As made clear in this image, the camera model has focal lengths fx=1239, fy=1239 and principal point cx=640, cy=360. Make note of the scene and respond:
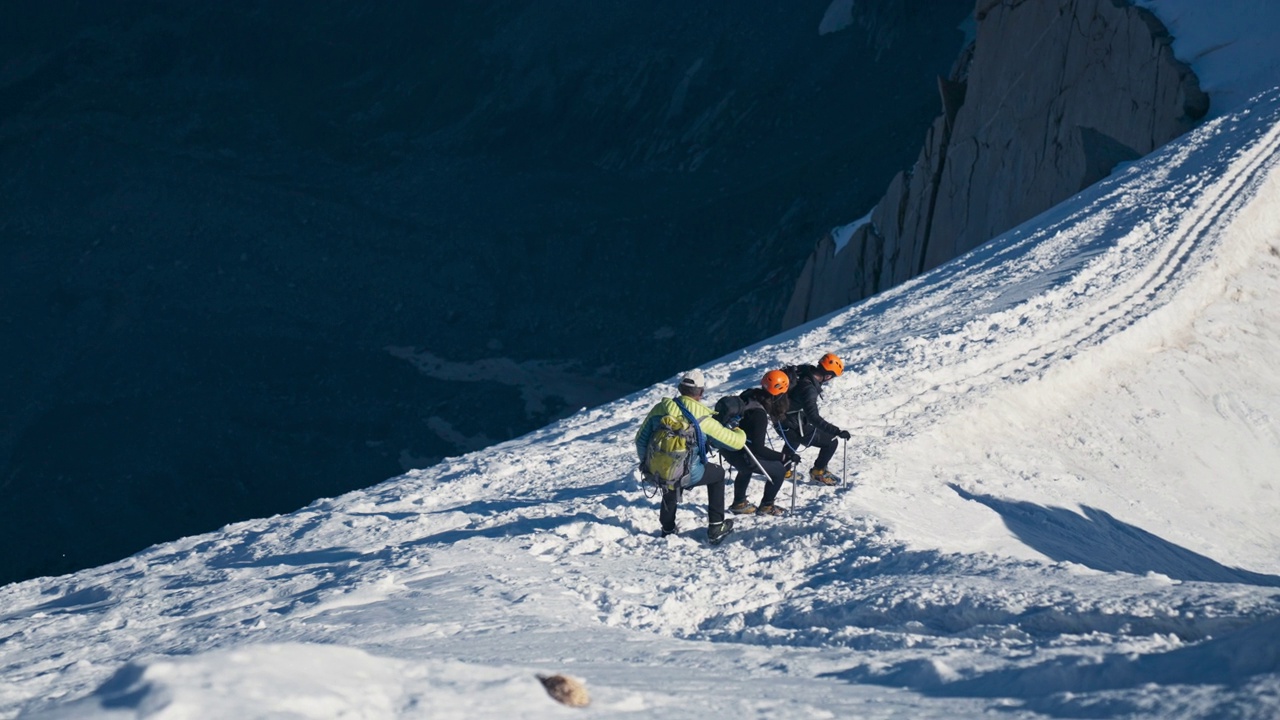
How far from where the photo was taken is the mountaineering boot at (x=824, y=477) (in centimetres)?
980

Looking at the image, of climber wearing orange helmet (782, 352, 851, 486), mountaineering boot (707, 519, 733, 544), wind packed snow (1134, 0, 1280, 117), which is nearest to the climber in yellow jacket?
mountaineering boot (707, 519, 733, 544)

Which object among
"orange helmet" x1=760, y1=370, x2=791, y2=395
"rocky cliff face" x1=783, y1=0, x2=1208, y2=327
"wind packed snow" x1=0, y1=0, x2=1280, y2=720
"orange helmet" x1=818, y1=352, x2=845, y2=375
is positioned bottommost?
"wind packed snow" x1=0, y1=0, x2=1280, y2=720

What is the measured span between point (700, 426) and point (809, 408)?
142 centimetres

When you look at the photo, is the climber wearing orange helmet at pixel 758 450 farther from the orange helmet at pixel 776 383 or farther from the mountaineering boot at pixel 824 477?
the mountaineering boot at pixel 824 477

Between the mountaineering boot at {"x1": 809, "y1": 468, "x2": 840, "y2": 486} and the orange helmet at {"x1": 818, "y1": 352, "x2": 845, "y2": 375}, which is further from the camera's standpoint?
the mountaineering boot at {"x1": 809, "y1": 468, "x2": 840, "y2": 486}

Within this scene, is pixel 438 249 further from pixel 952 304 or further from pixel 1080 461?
pixel 1080 461

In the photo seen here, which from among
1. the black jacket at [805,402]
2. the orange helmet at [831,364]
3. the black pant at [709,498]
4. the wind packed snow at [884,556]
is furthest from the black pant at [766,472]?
the orange helmet at [831,364]

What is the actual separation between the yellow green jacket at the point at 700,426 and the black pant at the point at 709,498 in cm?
10

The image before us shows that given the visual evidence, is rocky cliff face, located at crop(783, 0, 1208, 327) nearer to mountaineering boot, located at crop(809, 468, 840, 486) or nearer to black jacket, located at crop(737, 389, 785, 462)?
mountaineering boot, located at crop(809, 468, 840, 486)

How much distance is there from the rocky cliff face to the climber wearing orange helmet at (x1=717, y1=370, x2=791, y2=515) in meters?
12.9

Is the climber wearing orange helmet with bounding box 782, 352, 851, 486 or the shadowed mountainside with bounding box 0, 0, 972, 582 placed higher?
the shadowed mountainside with bounding box 0, 0, 972, 582

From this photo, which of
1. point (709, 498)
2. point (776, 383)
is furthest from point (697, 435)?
point (776, 383)

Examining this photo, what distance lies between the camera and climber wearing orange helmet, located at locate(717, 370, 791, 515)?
8828 millimetres

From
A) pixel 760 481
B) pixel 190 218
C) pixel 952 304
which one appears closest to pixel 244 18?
pixel 190 218
